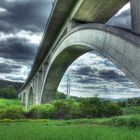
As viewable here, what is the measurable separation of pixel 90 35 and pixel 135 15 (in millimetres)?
4919

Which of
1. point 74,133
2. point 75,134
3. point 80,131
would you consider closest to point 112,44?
point 75,134

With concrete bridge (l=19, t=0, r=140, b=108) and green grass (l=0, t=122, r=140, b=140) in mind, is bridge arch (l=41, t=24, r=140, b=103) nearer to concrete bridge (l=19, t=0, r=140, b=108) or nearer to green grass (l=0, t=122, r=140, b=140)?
concrete bridge (l=19, t=0, r=140, b=108)

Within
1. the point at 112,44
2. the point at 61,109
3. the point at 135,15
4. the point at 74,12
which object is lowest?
the point at 61,109

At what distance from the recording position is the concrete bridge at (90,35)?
9516 millimetres

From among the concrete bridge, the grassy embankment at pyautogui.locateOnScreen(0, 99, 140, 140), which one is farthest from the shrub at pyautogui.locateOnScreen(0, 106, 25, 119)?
the grassy embankment at pyautogui.locateOnScreen(0, 99, 140, 140)

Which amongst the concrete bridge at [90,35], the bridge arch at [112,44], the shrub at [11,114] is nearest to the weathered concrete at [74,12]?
the concrete bridge at [90,35]

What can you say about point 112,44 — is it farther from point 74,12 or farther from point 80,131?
point 74,12

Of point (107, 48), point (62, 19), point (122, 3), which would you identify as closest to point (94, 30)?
point (107, 48)

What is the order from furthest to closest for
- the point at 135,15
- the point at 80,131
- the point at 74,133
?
the point at 80,131 → the point at 74,133 → the point at 135,15

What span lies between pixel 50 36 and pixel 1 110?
38.8 feet

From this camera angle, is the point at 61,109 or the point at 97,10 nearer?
the point at 97,10

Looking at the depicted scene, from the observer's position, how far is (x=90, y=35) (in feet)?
47.0

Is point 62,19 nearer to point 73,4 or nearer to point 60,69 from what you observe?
point 73,4

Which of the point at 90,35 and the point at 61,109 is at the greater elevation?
the point at 90,35
